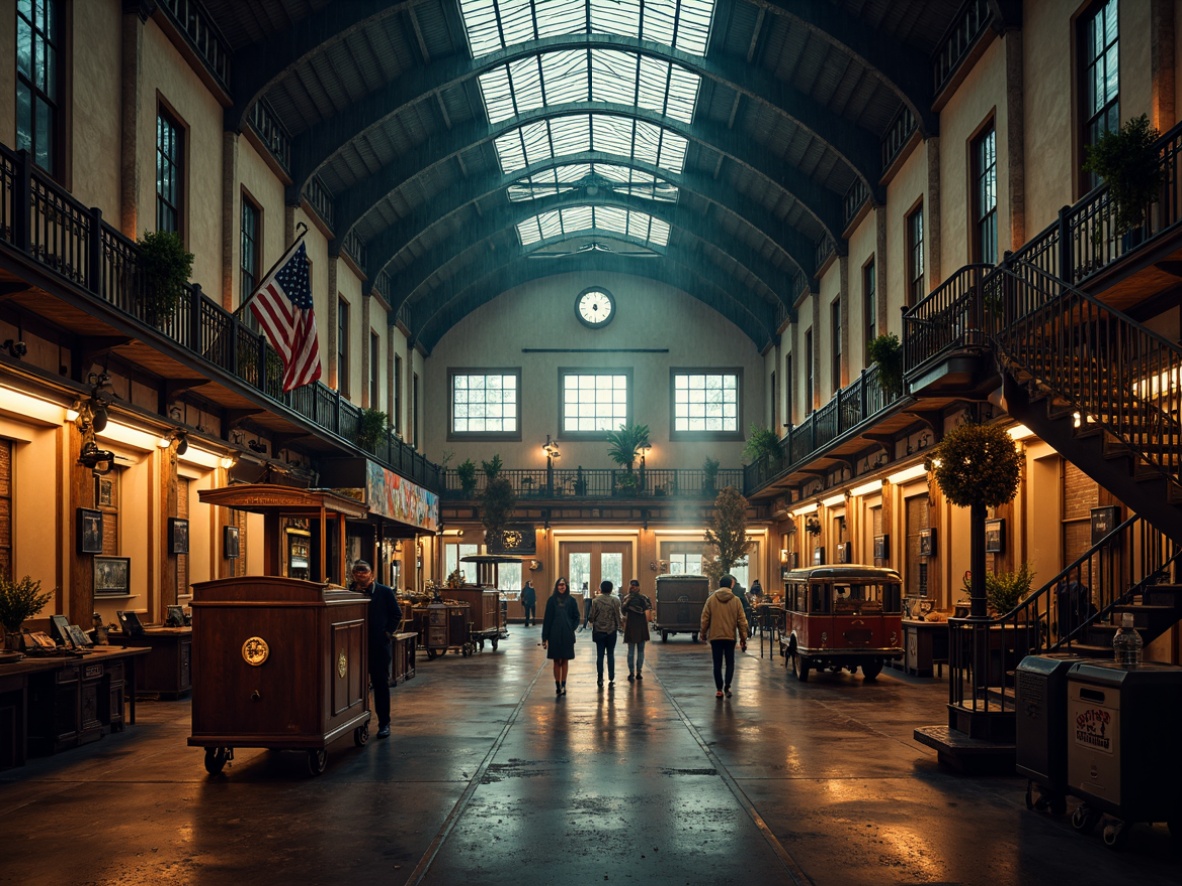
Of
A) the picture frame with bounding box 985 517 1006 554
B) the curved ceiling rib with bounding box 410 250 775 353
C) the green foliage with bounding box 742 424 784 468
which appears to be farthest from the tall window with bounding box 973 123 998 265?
the curved ceiling rib with bounding box 410 250 775 353

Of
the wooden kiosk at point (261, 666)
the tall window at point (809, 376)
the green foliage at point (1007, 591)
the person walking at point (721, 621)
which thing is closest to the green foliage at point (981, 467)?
the green foliage at point (1007, 591)

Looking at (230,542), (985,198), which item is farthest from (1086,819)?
(230,542)

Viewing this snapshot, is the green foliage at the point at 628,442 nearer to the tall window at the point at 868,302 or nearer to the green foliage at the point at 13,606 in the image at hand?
the tall window at the point at 868,302

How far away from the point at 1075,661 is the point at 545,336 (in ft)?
119

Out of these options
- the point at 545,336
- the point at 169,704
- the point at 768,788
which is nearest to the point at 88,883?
the point at 768,788

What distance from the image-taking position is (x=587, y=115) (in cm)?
3073

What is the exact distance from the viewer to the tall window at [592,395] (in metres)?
43.5

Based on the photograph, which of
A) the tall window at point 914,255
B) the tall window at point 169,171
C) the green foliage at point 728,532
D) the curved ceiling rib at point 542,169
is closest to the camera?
the tall window at point 169,171

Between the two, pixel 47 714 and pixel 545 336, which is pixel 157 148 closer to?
pixel 47 714

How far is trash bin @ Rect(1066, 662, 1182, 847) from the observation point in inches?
268

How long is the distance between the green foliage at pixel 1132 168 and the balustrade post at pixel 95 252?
10657 mm

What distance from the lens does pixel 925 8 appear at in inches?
789

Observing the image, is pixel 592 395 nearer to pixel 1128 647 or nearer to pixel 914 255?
pixel 914 255

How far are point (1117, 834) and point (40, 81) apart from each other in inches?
510
